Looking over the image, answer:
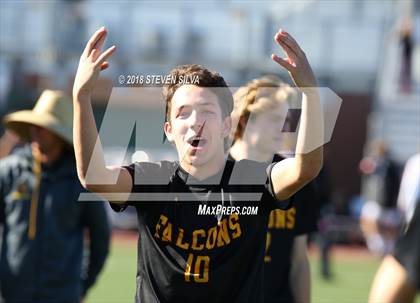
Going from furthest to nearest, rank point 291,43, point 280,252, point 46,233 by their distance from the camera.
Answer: point 46,233 < point 280,252 < point 291,43

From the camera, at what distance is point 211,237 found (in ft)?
11.2

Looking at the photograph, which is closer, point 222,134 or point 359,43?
point 222,134

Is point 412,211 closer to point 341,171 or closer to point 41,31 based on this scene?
point 41,31

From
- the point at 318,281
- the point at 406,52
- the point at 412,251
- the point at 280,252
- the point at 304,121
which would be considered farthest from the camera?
the point at 406,52

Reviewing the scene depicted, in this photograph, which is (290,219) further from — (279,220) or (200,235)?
(200,235)

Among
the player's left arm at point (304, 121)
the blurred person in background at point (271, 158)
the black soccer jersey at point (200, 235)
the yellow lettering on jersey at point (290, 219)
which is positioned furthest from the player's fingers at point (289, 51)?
the yellow lettering on jersey at point (290, 219)

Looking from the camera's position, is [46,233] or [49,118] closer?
[46,233]

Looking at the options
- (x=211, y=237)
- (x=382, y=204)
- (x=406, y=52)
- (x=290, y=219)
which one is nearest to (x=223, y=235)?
(x=211, y=237)

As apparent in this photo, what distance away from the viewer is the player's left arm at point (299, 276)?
4832 millimetres

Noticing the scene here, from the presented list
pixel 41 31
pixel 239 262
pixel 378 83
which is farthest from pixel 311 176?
pixel 378 83

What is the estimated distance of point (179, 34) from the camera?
1955 cm

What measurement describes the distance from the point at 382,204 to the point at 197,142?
46.0ft

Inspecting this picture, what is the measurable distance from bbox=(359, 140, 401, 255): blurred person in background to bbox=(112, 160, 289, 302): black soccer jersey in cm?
1323

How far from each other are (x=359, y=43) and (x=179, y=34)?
13.3 ft
